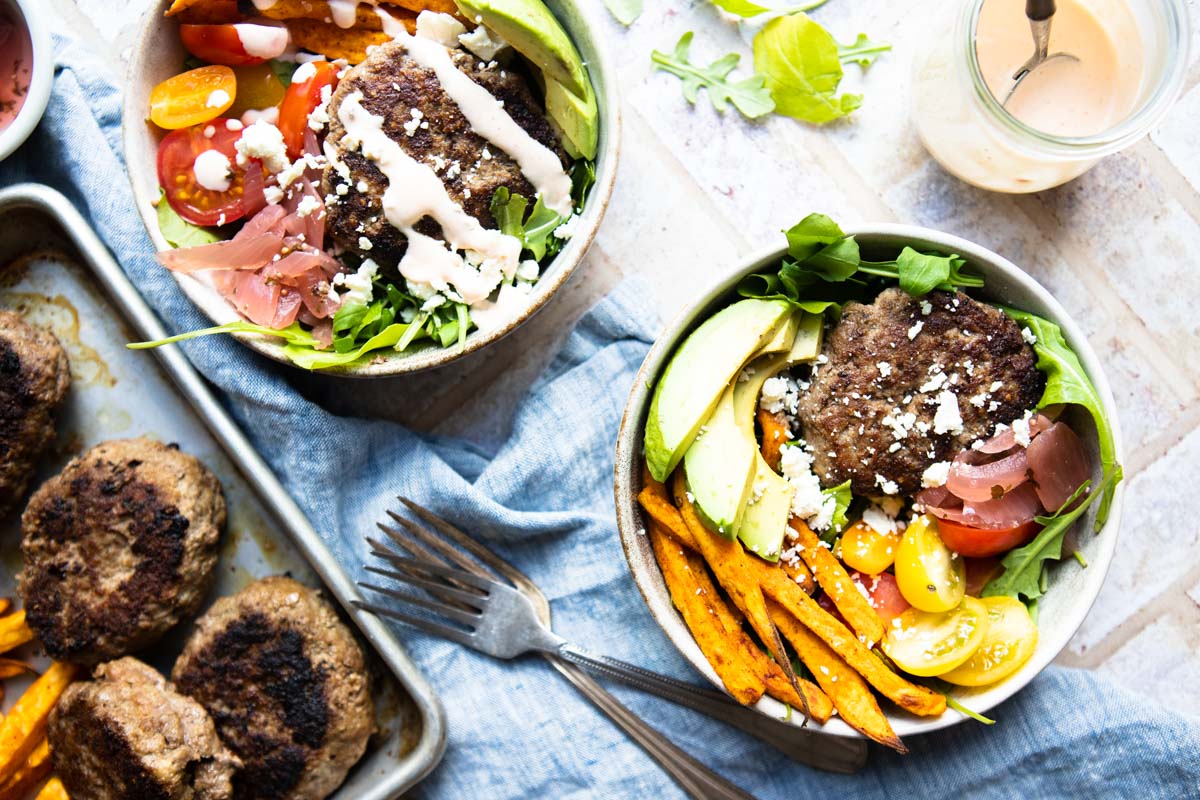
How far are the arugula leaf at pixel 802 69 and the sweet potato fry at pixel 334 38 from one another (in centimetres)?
92

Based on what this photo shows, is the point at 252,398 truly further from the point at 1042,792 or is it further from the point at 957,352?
the point at 1042,792

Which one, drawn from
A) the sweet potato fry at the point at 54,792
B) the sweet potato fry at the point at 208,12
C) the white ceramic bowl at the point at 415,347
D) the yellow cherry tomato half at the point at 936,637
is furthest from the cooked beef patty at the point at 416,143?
the sweet potato fry at the point at 54,792

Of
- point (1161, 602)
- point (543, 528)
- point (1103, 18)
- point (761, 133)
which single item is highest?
point (1103, 18)

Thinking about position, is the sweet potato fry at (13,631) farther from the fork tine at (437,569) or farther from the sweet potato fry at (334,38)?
the sweet potato fry at (334,38)

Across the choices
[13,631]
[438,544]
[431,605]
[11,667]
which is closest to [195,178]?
[438,544]

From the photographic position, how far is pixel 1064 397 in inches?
82.4

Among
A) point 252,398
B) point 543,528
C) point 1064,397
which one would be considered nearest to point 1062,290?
point 1064,397

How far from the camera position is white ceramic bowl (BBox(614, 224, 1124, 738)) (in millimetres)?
2117

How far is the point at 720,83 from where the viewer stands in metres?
2.60

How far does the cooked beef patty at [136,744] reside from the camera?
2398 mm

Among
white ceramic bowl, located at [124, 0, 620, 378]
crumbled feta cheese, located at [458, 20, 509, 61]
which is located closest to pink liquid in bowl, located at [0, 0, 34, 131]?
white ceramic bowl, located at [124, 0, 620, 378]

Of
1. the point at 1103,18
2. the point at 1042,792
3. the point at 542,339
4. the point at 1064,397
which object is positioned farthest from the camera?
the point at 542,339

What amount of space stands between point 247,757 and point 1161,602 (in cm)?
225

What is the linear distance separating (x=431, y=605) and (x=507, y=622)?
0.63 feet
